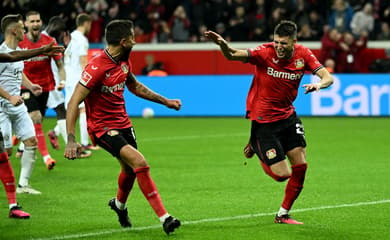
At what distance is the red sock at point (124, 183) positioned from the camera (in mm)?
8453

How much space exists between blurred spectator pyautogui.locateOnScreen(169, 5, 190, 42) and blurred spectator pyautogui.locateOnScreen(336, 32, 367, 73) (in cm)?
498

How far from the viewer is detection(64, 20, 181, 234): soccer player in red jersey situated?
26.1 feet

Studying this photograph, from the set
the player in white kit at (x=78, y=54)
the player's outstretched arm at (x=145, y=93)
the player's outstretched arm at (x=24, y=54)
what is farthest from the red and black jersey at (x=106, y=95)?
the player in white kit at (x=78, y=54)

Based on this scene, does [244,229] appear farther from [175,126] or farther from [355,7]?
[355,7]

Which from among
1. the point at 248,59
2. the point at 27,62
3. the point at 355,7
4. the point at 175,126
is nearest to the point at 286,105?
the point at 248,59

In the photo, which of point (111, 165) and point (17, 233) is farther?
point (111, 165)

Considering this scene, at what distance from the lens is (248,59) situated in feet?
28.6

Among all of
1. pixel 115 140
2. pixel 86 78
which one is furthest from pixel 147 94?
pixel 86 78

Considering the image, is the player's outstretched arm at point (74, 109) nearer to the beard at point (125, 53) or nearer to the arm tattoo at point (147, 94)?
the beard at point (125, 53)

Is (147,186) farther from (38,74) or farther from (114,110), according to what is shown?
(38,74)

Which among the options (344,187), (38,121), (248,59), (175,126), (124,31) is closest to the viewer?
(124,31)

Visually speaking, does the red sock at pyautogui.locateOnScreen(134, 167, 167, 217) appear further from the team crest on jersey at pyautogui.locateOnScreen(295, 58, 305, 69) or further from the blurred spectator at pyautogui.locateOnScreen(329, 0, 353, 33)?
the blurred spectator at pyautogui.locateOnScreen(329, 0, 353, 33)

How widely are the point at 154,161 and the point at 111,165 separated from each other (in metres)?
0.82

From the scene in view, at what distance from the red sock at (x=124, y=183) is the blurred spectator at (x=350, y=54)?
50.2 feet
